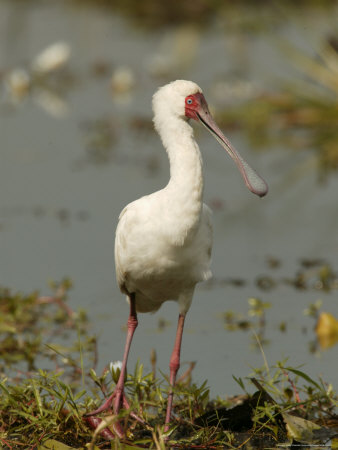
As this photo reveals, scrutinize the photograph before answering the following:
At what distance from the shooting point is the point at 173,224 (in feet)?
15.5

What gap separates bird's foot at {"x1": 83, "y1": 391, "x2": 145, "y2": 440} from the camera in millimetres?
4734

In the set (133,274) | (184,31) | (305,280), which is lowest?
(133,274)

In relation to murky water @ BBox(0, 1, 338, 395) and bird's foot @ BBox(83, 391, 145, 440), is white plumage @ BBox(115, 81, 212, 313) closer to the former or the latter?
bird's foot @ BBox(83, 391, 145, 440)

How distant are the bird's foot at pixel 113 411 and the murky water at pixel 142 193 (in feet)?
2.74

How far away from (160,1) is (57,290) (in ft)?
50.6

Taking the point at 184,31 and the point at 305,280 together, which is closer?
the point at 305,280

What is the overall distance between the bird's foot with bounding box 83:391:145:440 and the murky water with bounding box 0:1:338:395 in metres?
0.84

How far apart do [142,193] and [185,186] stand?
504 centimetres

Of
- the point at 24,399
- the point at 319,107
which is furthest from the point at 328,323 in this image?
the point at 319,107

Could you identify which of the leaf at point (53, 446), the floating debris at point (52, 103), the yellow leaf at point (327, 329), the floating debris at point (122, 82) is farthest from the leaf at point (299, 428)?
the floating debris at point (122, 82)

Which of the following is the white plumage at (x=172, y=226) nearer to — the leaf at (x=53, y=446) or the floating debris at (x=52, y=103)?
the leaf at (x=53, y=446)

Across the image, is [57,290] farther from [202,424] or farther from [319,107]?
[319,107]

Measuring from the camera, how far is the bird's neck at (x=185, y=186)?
15.5 ft

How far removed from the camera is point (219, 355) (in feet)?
20.9
